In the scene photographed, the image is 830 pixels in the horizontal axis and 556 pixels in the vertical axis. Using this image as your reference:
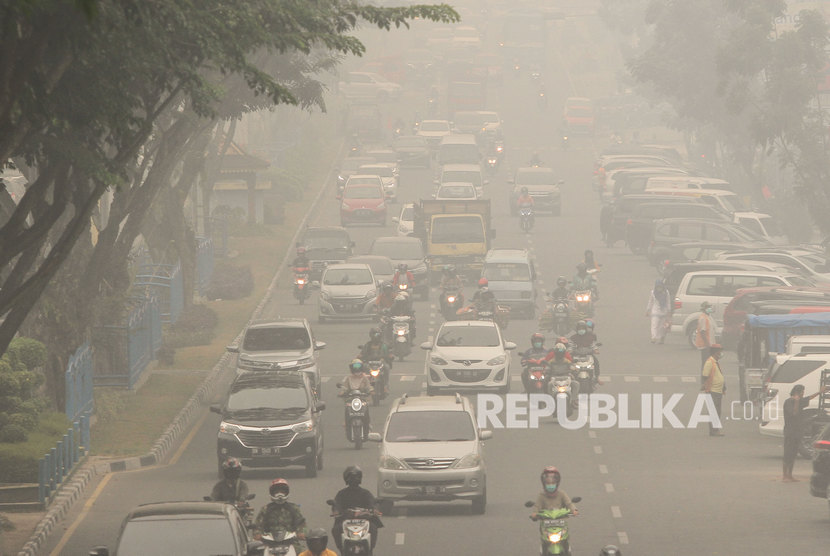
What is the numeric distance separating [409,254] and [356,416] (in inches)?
904

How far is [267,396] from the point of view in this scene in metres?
27.2

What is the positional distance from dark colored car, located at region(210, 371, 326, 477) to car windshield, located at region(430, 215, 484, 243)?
25.6 meters

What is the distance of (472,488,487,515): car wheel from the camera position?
23281 mm

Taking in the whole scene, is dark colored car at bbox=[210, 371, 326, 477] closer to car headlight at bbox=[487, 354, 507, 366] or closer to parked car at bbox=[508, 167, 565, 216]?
car headlight at bbox=[487, 354, 507, 366]

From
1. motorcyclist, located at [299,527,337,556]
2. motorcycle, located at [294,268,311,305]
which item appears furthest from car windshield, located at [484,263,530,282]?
motorcyclist, located at [299,527,337,556]

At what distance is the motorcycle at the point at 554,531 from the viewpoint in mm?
18797

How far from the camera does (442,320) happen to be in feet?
153

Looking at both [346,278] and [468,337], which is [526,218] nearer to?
[346,278]

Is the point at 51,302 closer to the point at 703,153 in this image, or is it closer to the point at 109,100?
the point at 109,100

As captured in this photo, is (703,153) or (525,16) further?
(525,16)

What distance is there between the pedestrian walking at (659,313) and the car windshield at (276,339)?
11.2 meters

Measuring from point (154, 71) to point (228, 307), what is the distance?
31.1m

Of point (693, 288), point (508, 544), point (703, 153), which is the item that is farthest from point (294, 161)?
point (508, 544)

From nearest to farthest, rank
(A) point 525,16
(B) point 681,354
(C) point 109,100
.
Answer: (C) point 109,100 < (B) point 681,354 < (A) point 525,16
